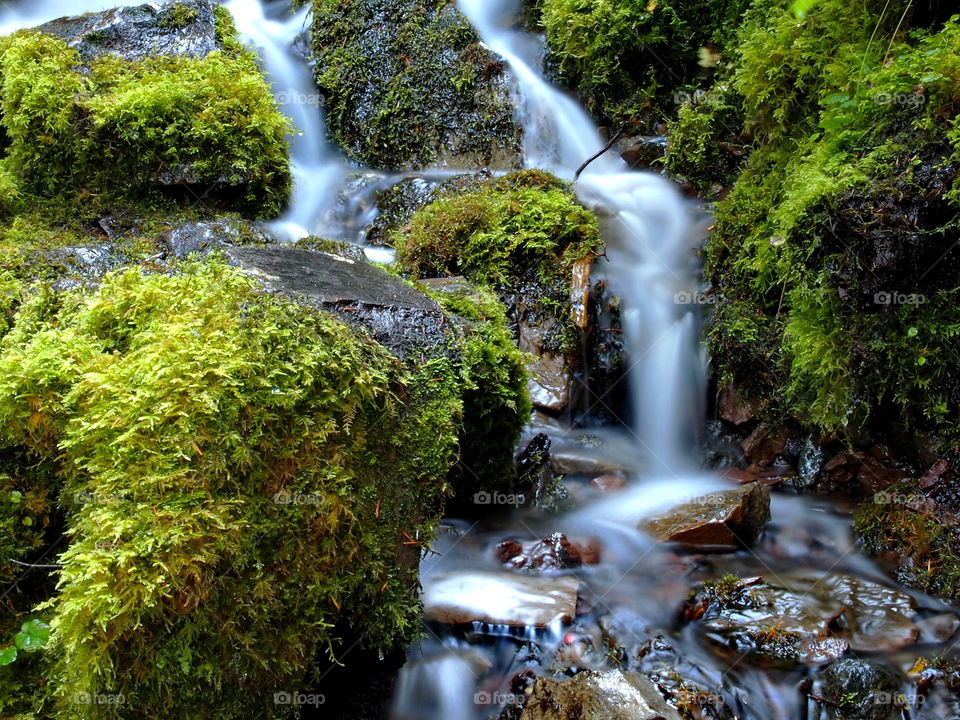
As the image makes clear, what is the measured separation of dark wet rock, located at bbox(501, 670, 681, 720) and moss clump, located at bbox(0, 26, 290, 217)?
4.63m

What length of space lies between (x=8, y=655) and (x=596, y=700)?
7.22 ft

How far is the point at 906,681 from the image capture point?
3309 mm

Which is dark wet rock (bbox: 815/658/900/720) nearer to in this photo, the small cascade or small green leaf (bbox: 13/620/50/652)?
small green leaf (bbox: 13/620/50/652)

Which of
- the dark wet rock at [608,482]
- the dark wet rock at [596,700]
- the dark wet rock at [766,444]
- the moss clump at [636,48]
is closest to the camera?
the dark wet rock at [596,700]

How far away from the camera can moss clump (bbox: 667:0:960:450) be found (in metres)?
4.16

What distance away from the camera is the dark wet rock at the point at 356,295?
2.96 metres

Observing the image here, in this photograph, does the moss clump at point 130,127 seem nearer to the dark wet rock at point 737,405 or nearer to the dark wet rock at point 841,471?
the dark wet rock at point 737,405

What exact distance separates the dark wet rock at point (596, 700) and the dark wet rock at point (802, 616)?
3.06 ft

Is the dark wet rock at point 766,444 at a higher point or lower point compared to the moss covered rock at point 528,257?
lower

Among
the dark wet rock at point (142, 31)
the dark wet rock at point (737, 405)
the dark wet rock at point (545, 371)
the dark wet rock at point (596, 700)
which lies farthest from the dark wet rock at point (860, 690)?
the dark wet rock at point (142, 31)

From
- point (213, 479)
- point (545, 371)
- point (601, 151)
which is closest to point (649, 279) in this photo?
point (545, 371)

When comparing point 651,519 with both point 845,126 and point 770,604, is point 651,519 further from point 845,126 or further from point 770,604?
point 845,126

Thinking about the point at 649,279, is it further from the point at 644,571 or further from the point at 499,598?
the point at 499,598

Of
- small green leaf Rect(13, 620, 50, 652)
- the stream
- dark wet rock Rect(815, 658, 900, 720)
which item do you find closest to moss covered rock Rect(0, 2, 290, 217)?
the stream
